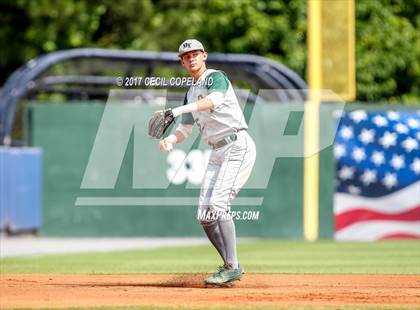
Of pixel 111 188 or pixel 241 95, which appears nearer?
pixel 111 188

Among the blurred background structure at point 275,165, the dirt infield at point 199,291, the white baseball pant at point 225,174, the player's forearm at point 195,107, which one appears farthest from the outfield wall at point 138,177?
the player's forearm at point 195,107

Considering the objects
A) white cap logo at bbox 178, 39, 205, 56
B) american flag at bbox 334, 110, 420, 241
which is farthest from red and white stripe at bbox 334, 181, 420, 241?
white cap logo at bbox 178, 39, 205, 56

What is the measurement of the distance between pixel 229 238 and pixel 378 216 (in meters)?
10.7

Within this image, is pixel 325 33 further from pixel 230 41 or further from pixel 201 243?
pixel 230 41

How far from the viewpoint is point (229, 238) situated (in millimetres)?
11078

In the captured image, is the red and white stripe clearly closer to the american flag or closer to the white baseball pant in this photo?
the american flag

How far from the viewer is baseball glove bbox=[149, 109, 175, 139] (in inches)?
430

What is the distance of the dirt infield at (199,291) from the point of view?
9977mm

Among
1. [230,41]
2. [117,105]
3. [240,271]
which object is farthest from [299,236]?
[230,41]

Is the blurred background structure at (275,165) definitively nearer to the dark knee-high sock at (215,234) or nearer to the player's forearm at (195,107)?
the dark knee-high sock at (215,234)

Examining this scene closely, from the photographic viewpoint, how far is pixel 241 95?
24.0m

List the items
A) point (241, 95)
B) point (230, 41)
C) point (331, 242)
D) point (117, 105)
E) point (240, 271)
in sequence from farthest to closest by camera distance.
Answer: point (230, 41) → point (241, 95) → point (117, 105) → point (331, 242) → point (240, 271)

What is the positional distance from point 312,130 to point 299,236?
6.35ft

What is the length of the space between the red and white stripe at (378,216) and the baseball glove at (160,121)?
10.7 m
